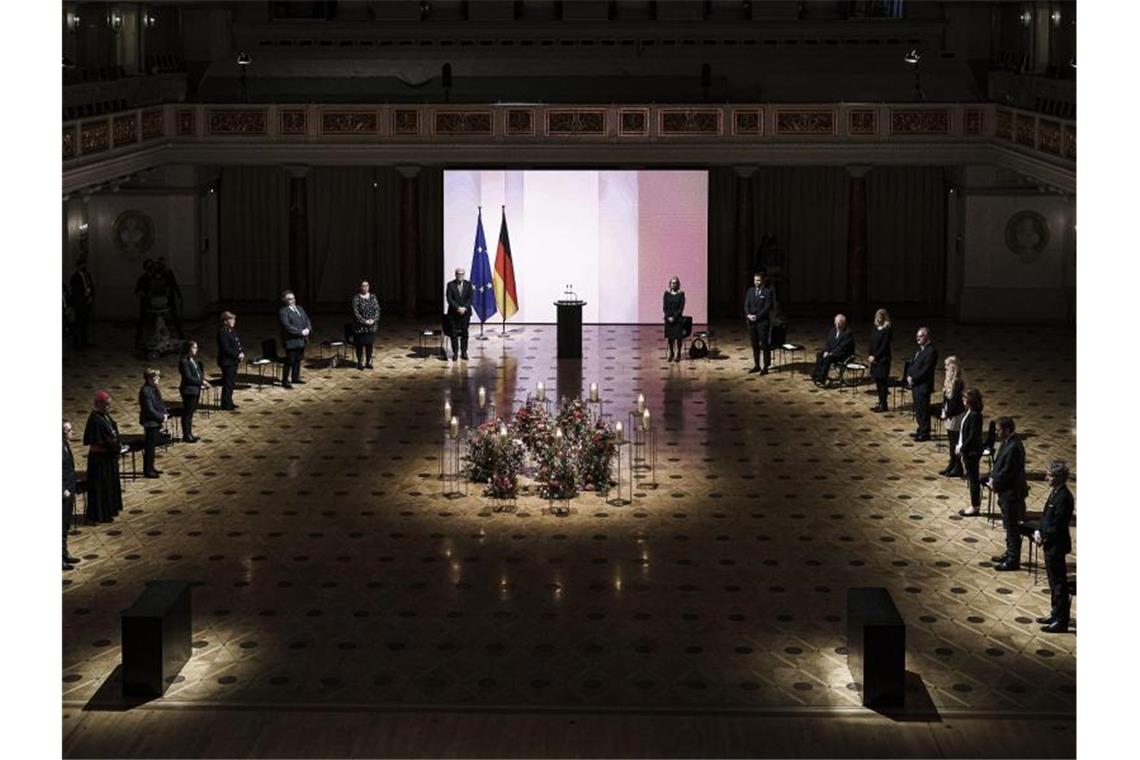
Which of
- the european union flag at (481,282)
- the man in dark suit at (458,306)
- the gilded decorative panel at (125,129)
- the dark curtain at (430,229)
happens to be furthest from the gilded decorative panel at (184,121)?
the man in dark suit at (458,306)

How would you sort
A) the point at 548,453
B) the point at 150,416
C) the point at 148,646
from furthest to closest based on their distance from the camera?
the point at 150,416, the point at 548,453, the point at 148,646

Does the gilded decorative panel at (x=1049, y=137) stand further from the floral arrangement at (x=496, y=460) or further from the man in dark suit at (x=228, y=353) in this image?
the man in dark suit at (x=228, y=353)

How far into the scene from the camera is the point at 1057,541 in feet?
52.4

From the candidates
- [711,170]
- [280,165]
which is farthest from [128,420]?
[711,170]

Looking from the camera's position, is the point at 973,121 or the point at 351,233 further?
the point at 351,233

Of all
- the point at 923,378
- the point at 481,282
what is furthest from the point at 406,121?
the point at 923,378

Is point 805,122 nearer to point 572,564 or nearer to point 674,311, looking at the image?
point 674,311

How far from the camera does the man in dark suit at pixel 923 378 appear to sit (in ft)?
76.2

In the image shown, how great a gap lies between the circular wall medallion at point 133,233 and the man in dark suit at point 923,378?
47.3ft

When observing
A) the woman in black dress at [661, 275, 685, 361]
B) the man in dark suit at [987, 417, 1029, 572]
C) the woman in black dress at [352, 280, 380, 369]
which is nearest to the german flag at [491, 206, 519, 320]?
the woman in black dress at [661, 275, 685, 361]

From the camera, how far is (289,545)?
19.0 meters

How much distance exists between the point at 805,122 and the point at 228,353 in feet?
36.4

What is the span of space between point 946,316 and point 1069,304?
82.7 inches

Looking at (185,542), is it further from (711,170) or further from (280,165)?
(711,170)
